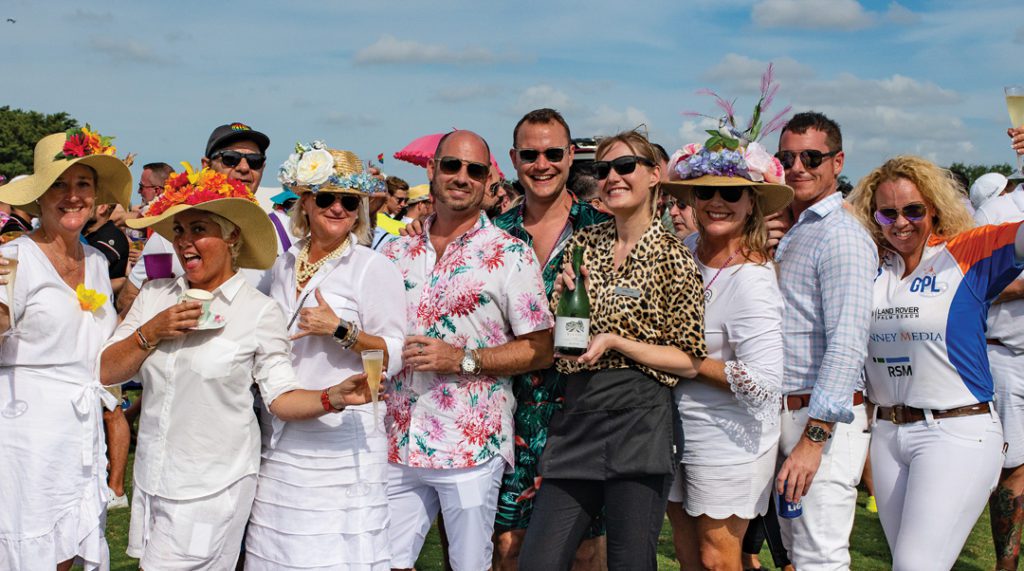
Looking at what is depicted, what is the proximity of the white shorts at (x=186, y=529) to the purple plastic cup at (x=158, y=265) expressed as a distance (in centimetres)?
92

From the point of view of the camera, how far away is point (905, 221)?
4.34 m

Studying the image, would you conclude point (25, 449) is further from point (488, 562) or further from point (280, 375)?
point (488, 562)

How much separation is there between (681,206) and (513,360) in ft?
9.08

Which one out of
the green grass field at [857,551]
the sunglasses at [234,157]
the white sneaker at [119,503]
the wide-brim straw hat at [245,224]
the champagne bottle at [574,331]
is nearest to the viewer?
the champagne bottle at [574,331]

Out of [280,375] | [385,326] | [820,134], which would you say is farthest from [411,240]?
[820,134]

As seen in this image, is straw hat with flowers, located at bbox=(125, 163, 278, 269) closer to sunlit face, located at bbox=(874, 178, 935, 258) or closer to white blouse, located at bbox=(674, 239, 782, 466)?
white blouse, located at bbox=(674, 239, 782, 466)

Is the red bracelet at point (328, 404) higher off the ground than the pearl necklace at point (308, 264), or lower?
lower

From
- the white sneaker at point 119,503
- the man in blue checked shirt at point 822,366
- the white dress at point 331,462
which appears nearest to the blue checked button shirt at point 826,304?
the man in blue checked shirt at point 822,366

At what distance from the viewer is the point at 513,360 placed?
14.2 ft

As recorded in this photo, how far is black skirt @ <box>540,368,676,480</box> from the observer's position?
3.92 meters

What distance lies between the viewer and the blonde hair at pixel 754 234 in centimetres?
417

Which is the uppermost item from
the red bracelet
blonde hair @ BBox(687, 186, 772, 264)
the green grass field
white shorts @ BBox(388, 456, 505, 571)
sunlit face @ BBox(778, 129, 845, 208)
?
sunlit face @ BBox(778, 129, 845, 208)

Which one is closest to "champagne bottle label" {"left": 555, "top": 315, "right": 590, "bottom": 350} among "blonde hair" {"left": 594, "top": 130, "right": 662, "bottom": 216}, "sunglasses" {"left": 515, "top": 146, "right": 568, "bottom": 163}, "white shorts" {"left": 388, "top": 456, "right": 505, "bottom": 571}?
"blonde hair" {"left": 594, "top": 130, "right": 662, "bottom": 216}

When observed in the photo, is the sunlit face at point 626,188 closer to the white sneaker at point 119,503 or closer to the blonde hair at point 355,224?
the blonde hair at point 355,224
